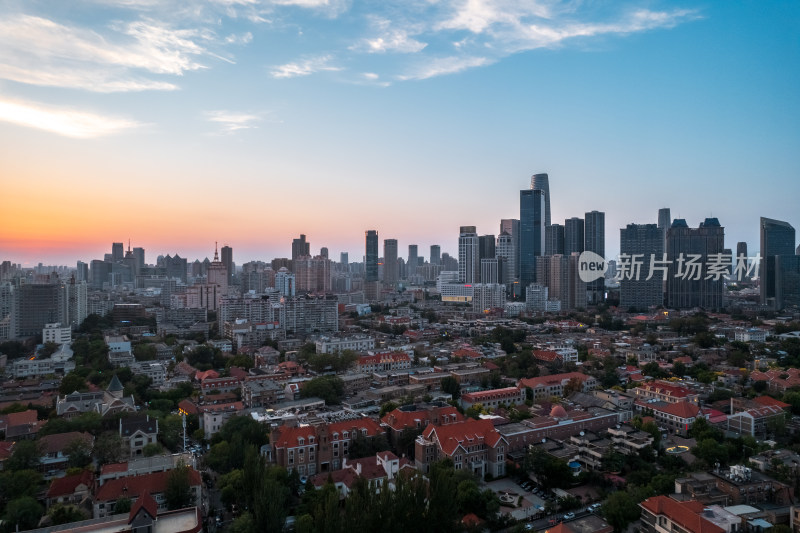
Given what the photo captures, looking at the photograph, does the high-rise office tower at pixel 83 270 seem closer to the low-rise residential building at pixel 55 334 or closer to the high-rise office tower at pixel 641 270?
the low-rise residential building at pixel 55 334

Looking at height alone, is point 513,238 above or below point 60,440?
above

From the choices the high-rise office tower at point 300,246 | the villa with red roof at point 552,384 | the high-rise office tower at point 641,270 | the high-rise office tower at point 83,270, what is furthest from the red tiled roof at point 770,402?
the high-rise office tower at point 83,270

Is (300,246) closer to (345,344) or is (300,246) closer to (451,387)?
(345,344)

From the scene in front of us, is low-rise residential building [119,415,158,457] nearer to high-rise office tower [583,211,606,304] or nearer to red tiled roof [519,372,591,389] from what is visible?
red tiled roof [519,372,591,389]

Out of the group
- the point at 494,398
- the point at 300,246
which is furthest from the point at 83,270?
the point at 494,398

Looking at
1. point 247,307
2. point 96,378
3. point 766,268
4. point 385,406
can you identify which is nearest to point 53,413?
point 96,378

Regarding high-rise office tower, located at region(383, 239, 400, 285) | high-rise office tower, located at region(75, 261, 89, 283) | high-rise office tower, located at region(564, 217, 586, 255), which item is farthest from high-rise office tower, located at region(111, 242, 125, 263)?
high-rise office tower, located at region(564, 217, 586, 255)
